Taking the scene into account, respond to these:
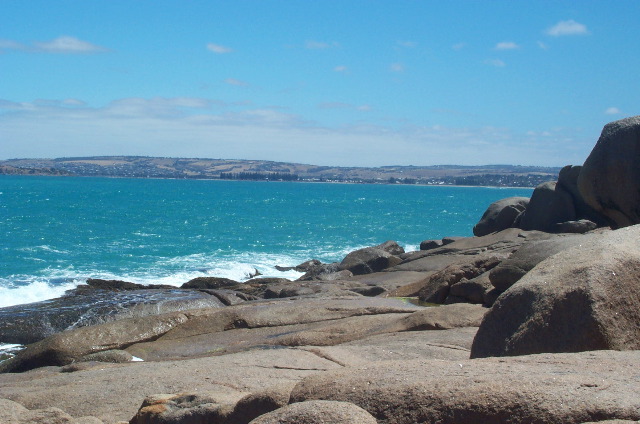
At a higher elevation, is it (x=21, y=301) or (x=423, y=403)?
(x=423, y=403)

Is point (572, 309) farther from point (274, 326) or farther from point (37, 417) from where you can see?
point (274, 326)

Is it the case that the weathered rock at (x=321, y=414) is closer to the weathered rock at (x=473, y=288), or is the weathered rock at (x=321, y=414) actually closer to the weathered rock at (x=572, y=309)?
the weathered rock at (x=572, y=309)

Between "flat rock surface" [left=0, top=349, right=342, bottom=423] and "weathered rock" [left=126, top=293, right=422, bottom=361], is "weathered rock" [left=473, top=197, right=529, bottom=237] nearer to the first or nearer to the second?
"weathered rock" [left=126, top=293, right=422, bottom=361]

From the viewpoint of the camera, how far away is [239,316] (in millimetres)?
16422

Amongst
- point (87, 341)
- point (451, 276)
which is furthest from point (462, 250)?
point (87, 341)

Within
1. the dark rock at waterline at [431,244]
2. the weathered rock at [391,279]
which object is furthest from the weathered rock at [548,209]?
the weathered rock at [391,279]

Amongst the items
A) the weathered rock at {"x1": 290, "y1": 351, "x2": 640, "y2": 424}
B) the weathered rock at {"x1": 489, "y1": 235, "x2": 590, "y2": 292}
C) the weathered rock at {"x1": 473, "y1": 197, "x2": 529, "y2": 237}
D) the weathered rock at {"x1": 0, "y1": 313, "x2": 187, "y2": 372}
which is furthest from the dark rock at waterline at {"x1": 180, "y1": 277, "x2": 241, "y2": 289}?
the weathered rock at {"x1": 290, "y1": 351, "x2": 640, "y2": 424}

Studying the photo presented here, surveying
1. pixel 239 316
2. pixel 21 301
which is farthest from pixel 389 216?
pixel 239 316

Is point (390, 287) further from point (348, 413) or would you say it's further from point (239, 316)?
point (348, 413)

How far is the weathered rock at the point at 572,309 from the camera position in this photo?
7.37 metres

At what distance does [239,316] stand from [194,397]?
9969 millimetres

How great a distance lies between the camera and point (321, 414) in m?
4.65

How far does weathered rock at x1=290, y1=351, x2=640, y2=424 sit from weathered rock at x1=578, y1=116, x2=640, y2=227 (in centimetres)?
943

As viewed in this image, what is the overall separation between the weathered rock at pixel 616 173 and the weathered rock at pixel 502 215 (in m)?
18.6
